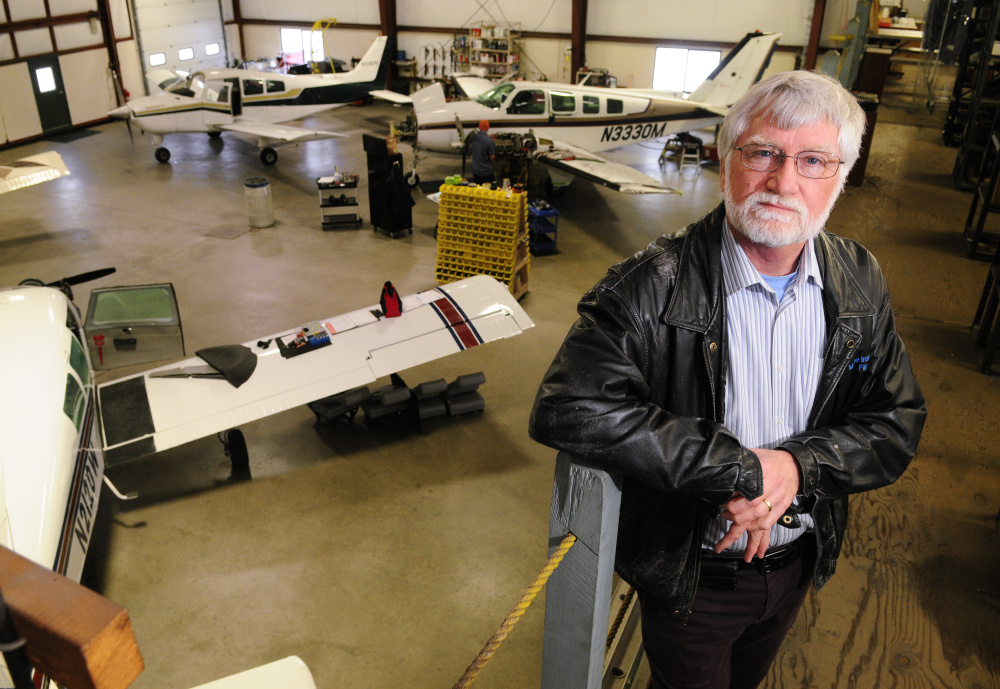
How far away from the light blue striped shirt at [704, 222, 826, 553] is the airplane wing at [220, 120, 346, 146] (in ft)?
43.1

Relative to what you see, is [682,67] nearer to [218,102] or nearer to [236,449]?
[218,102]

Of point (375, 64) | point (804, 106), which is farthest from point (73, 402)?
point (375, 64)

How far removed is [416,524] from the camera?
5785 mm

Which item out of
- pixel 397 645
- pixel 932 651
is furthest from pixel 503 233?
Answer: pixel 932 651

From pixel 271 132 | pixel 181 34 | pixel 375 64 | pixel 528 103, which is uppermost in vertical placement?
pixel 181 34

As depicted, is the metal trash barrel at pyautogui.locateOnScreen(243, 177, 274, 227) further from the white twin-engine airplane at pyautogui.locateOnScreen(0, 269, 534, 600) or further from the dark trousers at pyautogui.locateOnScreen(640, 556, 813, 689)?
→ the dark trousers at pyautogui.locateOnScreen(640, 556, 813, 689)

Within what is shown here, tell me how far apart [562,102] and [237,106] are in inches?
285

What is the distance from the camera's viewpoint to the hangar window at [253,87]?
16.1m

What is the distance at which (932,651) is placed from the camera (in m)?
4.68

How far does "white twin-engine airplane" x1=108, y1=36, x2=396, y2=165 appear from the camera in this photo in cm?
1526

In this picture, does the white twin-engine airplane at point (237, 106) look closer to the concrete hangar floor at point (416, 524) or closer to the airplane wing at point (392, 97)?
the airplane wing at point (392, 97)

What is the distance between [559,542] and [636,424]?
1.43 feet

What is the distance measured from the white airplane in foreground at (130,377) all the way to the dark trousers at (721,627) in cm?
307

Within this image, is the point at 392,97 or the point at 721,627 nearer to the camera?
the point at 721,627
